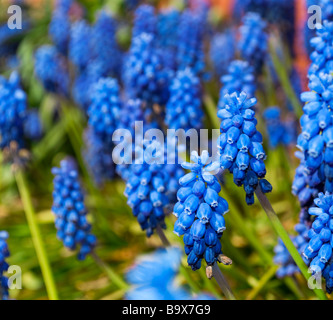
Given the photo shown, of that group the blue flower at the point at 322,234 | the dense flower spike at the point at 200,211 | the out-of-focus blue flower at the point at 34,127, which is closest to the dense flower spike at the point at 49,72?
the out-of-focus blue flower at the point at 34,127

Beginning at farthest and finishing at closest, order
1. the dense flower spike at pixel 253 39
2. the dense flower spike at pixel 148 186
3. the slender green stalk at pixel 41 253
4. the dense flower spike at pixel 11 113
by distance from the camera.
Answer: the dense flower spike at pixel 253 39, the dense flower spike at pixel 11 113, the slender green stalk at pixel 41 253, the dense flower spike at pixel 148 186

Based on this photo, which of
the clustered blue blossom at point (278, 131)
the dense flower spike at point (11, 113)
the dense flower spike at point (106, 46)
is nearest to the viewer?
the dense flower spike at point (11, 113)

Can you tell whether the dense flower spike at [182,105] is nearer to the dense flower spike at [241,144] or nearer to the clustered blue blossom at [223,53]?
the dense flower spike at [241,144]

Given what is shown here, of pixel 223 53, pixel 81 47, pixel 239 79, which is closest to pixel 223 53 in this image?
pixel 223 53

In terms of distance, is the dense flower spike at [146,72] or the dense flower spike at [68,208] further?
the dense flower spike at [146,72]

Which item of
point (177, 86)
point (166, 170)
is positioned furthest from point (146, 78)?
point (166, 170)

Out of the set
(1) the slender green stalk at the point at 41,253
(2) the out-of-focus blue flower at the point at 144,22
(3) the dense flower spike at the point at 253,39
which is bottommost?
(1) the slender green stalk at the point at 41,253

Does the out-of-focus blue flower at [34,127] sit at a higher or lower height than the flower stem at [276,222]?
higher

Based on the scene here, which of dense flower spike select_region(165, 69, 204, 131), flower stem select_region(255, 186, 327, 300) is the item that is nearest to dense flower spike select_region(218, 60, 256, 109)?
dense flower spike select_region(165, 69, 204, 131)
